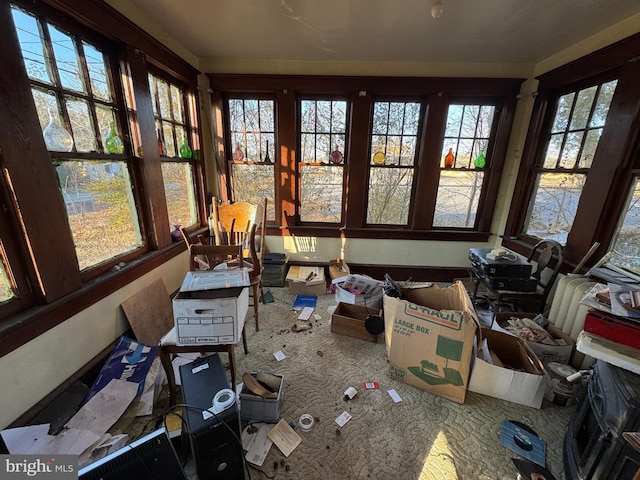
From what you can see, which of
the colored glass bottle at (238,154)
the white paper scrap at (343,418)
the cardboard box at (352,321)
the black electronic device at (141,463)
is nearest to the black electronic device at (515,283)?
the cardboard box at (352,321)

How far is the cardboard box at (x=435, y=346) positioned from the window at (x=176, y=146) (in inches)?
86.0

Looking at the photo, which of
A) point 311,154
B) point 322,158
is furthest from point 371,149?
point 311,154

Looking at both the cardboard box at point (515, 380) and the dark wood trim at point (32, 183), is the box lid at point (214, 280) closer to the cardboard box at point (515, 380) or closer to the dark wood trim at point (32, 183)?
the dark wood trim at point (32, 183)

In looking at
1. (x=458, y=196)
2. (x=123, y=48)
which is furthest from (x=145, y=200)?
(x=458, y=196)

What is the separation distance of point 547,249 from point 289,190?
262cm

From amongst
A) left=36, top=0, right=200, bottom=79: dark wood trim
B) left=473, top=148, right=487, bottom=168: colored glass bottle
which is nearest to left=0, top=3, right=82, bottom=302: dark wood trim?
left=36, top=0, right=200, bottom=79: dark wood trim

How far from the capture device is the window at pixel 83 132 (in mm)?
1371

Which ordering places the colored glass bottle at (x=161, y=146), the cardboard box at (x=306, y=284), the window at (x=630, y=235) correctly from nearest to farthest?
the window at (x=630, y=235) < the colored glass bottle at (x=161, y=146) < the cardboard box at (x=306, y=284)

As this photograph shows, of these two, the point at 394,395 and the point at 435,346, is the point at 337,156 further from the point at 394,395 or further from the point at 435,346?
the point at 394,395

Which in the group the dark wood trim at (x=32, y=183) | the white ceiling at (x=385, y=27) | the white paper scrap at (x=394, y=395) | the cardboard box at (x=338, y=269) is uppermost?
the white ceiling at (x=385, y=27)

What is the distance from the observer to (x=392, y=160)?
3002mm

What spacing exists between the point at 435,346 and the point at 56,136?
2512 millimetres

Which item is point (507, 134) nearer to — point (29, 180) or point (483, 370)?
point (483, 370)

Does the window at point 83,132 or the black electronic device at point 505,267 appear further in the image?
the black electronic device at point 505,267
